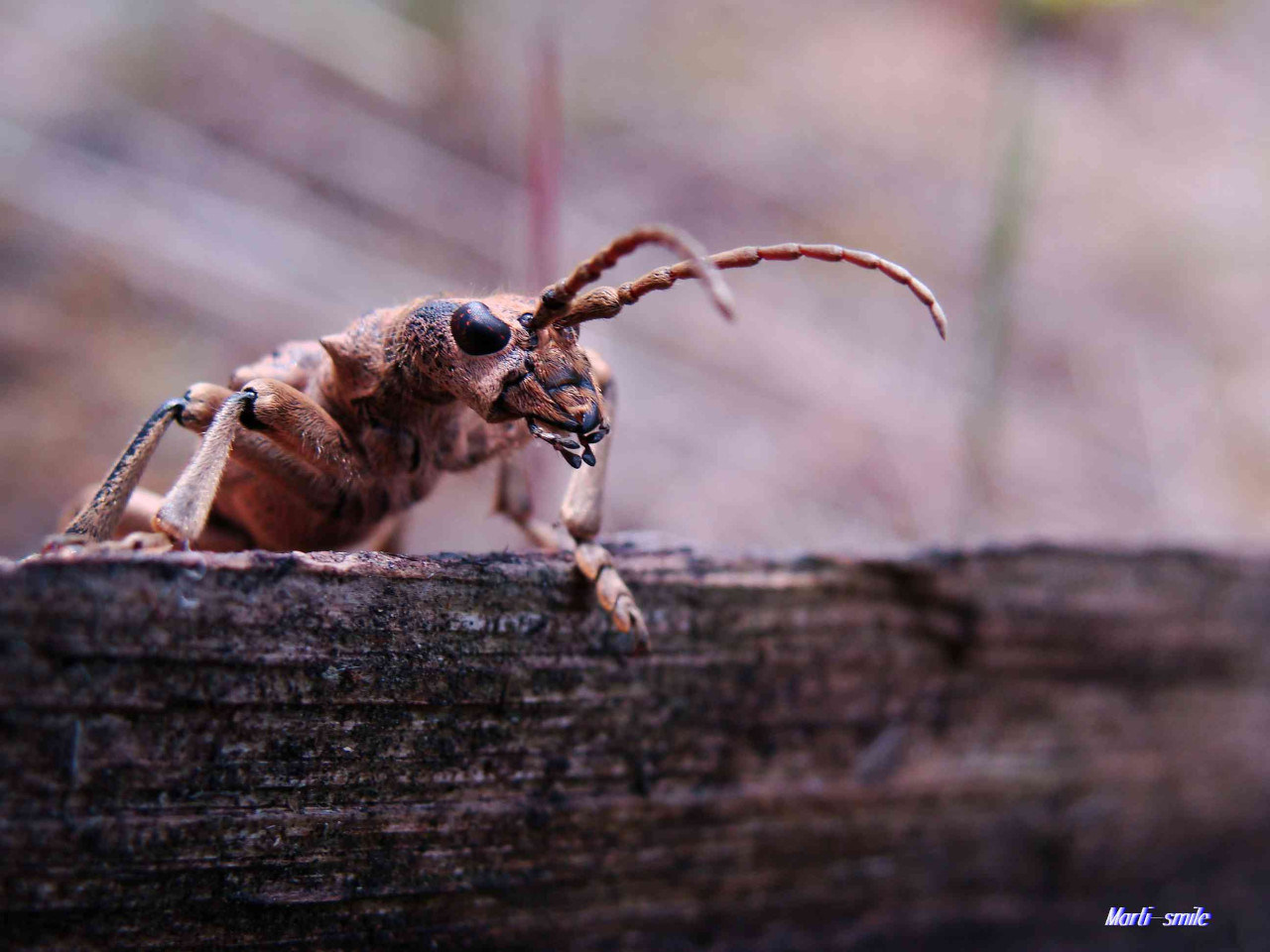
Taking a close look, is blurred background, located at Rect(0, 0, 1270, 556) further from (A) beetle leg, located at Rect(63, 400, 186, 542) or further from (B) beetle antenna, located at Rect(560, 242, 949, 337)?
(A) beetle leg, located at Rect(63, 400, 186, 542)

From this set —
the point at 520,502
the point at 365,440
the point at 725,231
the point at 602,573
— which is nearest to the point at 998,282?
the point at 520,502

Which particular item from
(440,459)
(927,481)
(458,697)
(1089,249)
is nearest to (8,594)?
(458,697)

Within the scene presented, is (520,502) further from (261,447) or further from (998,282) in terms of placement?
(998,282)

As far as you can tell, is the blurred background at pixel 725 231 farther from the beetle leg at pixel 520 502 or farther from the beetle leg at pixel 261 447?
the beetle leg at pixel 261 447

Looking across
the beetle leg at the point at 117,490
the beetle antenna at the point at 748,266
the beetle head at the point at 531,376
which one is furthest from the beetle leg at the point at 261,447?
the beetle antenna at the point at 748,266

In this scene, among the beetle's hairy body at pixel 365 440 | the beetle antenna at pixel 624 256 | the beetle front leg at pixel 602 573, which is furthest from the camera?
the beetle's hairy body at pixel 365 440

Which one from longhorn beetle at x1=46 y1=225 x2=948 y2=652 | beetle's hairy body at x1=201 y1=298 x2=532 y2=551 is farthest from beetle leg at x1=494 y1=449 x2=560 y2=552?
beetle's hairy body at x1=201 y1=298 x2=532 y2=551

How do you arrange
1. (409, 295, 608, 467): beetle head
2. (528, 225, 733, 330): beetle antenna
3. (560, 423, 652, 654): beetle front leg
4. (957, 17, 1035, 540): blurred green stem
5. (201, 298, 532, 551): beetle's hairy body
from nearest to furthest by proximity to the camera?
1. (528, 225, 733, 330): beetle antenna
2. (560, 423, 652, 654): beetle front leg
3. (409, 295, 608, 467): beetle head
4. (201, 298, 532, 551): beetle's hairy body
5. (957, 17, 1035, 540): blurred green stem
